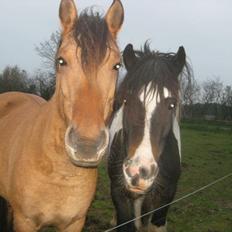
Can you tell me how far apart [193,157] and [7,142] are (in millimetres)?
11112

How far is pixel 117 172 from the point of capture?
4277 millimetres

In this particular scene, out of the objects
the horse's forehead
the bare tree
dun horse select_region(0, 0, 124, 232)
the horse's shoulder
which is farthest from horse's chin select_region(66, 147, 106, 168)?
the bare tree

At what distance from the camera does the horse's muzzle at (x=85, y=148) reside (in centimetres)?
259

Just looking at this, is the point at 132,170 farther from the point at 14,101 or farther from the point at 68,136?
the point at 14,101

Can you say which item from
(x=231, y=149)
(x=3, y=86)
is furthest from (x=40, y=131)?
(x=3, y=86)

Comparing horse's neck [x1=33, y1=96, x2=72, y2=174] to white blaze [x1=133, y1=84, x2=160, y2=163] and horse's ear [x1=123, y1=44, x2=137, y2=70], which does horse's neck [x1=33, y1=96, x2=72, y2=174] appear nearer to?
white blaze [x1=133, y1=84, x2=160, y2=163]

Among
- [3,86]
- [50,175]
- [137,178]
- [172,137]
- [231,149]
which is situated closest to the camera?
[137,178]

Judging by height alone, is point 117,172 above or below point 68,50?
below

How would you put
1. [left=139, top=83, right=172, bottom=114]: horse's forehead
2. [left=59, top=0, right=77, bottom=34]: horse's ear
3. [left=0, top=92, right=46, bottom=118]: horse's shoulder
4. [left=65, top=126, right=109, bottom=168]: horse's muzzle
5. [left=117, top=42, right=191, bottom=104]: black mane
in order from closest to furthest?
[left=65, top=126, right=109, bottom=168]: horse's muzzle, [left=59, top=0, right=77, bottom=34]: horse's ear, [left=139, top=83, right=172, bottom=114]: horse's forehead, [left=117, top=42, right=191, bottom=104]: black mane, [left=0, top=92, right=46, bottom=118]: horse's shoulder

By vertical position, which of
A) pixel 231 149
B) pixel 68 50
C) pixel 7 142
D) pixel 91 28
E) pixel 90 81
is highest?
pixel 91 28

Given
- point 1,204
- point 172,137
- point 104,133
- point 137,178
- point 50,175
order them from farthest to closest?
point 1,204 < point 172,137 < point 50,175 < point 137,178 < point 104,133

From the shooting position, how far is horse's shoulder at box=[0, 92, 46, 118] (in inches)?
194

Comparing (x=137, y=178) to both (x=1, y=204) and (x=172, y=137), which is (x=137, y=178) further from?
(x=1, y=204)

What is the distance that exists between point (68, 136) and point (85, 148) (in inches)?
6.2
